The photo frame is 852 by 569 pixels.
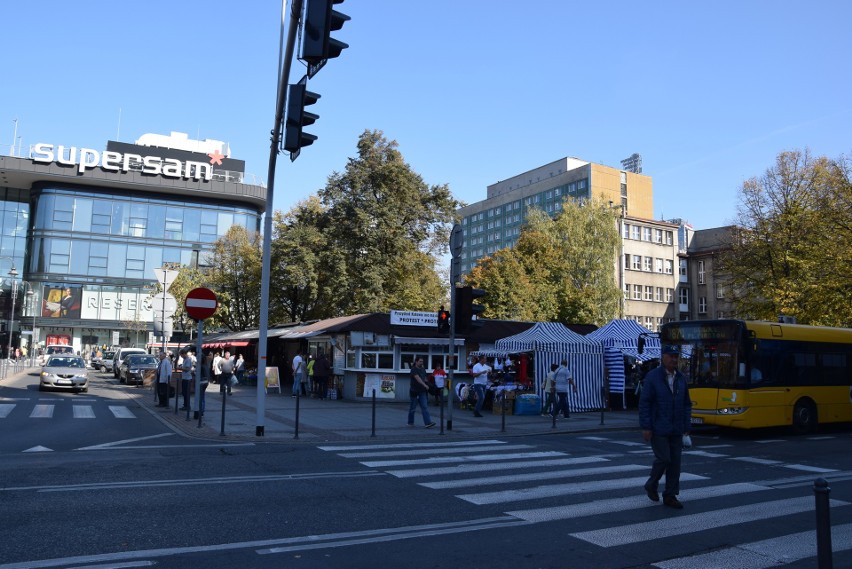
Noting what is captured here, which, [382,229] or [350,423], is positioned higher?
[382,229]

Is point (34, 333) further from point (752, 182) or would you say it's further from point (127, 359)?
point (752, 182)

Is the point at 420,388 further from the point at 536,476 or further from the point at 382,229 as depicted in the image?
the point at 382,229

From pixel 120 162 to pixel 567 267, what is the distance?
47405mm

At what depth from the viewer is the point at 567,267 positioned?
55.1 meters

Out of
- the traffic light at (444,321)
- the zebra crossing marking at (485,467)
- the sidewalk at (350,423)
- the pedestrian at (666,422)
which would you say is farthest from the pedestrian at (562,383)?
the pedestrian at (666,422)

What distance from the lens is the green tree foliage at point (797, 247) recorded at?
82.8 ft

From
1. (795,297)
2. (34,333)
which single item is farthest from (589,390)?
(34,333)

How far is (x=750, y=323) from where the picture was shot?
16297 mm

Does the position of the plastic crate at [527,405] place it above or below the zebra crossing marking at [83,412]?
above

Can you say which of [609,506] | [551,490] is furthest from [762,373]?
[609,506]

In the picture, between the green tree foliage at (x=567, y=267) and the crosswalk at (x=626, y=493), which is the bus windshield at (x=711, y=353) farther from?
the green tree foliage at (x=567, y=267)

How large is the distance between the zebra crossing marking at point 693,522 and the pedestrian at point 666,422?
50 cm

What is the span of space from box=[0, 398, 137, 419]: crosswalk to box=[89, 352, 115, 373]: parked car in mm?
29546

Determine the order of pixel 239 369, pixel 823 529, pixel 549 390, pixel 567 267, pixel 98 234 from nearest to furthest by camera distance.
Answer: pixel 823 529, pixel 549 390, pixel 239 369, pixel 567 267, pixel 98 234
